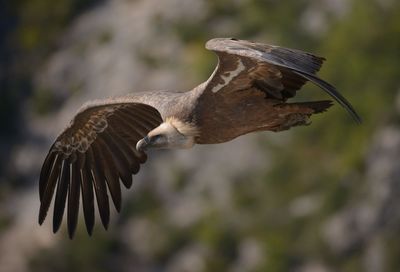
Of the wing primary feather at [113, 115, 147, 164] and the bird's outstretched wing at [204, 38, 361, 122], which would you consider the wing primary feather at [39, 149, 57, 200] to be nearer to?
the wing primary feather at [113, 115, 147, 164]

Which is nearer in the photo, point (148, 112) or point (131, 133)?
point (148, 112)

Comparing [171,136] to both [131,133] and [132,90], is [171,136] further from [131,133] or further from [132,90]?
[132,90]

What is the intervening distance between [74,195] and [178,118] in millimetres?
2499

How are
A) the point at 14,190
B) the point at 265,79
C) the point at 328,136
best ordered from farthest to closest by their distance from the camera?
the point at 14,190 < the point at 328,136 < the point at 265,79

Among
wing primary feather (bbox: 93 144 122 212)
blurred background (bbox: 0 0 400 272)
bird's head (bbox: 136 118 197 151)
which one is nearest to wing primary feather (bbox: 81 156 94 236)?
wing primary feather (bbox: 93 144 122 212)

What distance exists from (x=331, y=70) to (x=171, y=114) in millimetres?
17962

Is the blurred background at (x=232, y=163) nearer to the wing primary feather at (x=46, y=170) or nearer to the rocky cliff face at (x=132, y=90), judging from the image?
the rocky cliff face at (x=132, y=90)

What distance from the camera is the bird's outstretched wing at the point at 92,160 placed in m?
16.9

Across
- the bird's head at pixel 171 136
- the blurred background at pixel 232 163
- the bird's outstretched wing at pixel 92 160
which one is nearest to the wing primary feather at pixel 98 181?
the bird's outstretched wing at pixel 92 160

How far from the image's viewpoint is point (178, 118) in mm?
15023

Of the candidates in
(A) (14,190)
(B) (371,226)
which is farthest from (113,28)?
(B) (371,226)

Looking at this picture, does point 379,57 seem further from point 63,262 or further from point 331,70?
point 63,262

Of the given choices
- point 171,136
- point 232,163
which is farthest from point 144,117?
point 232,163

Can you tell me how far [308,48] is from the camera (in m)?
33.5
